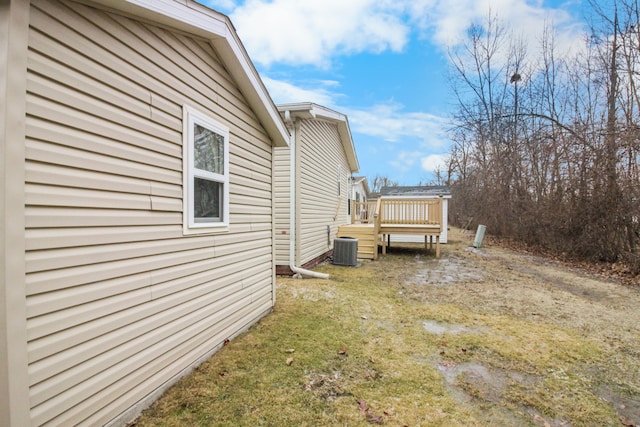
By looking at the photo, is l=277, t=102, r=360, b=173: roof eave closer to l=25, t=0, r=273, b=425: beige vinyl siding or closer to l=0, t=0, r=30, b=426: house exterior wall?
l=25, t=0, r=273, b=425: beige vinyl siding

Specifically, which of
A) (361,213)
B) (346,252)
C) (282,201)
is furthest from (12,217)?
(361,213)

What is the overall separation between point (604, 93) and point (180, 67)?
43.3ft

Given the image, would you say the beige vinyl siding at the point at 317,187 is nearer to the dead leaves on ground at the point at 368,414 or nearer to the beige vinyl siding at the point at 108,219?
the beige vinyl siding at the point at 108,219

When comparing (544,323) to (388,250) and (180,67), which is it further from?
(388,250)

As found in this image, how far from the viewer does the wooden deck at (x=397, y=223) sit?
33.2ft

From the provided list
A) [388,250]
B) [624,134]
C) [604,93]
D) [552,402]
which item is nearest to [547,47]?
[604,93]

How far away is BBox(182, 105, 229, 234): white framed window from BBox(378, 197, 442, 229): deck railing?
7649mm

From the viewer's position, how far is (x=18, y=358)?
1538 millimetres

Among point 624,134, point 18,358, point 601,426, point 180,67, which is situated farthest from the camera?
point 624,134

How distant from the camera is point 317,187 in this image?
28.5ft

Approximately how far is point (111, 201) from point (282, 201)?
5130 millimetres

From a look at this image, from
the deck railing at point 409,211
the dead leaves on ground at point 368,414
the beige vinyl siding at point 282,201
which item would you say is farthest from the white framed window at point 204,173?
the deck railing at point 409,211

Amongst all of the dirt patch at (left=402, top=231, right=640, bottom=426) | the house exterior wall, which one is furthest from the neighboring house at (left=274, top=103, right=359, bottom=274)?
the house exterior wall

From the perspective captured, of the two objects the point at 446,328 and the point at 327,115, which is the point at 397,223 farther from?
the point at 446,328
